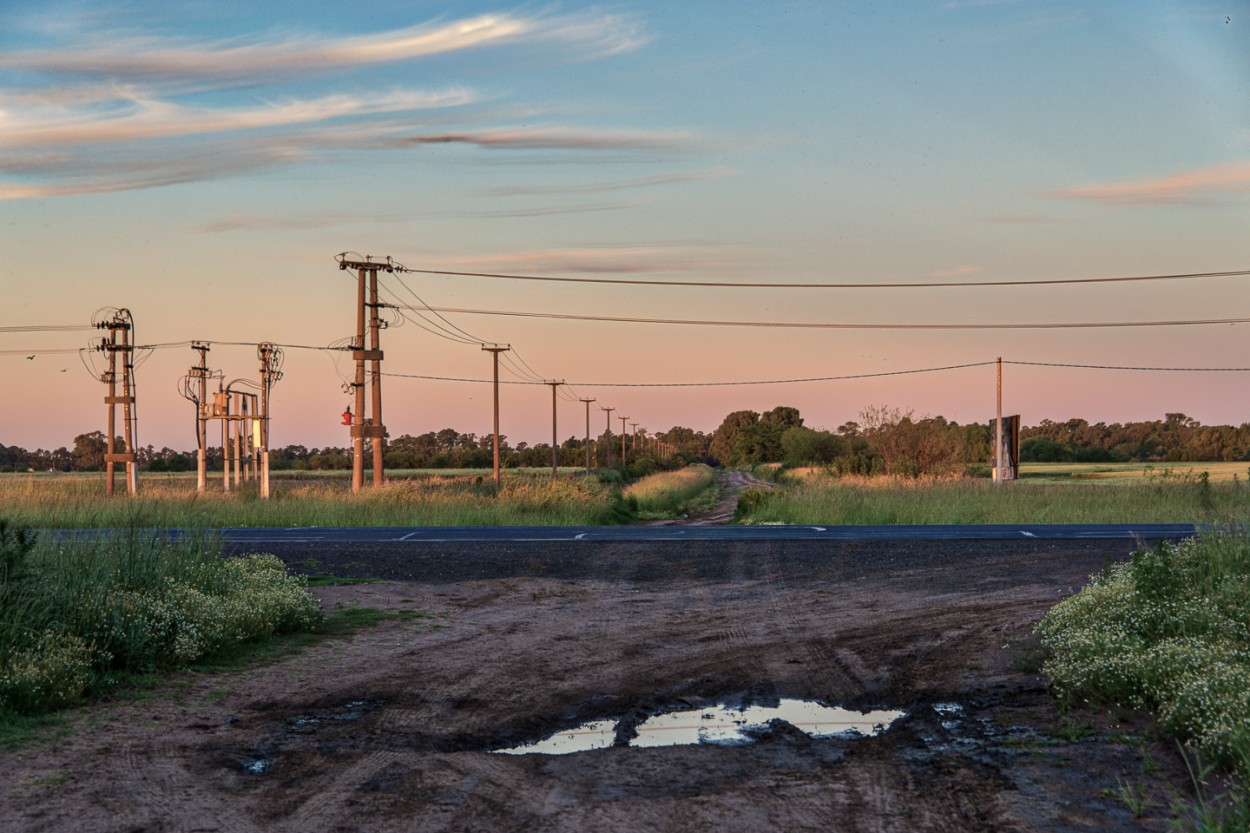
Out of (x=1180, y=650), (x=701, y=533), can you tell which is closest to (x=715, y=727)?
(x=1180, y=650)

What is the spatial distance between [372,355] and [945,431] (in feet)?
97.3

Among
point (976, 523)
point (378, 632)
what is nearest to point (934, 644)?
point (378, 632)

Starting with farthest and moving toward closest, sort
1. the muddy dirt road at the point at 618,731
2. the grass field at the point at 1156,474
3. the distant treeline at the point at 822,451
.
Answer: the distant treeline at the point at 822,451 < the grass field at the point at 1156,474 < the muddy dirt road at the point at 618,731

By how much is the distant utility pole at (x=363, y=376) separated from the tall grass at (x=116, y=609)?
25939mm

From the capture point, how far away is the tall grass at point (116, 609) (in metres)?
8.98

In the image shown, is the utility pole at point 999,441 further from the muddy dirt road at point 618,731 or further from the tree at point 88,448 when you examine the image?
the tree at point 88,448

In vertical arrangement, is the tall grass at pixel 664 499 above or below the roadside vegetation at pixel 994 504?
below

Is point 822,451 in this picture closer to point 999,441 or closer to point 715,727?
point 999,441

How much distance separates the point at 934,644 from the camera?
11.9 metres

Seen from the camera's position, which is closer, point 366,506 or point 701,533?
point 701,533

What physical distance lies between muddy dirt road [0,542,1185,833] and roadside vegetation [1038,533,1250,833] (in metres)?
Result: 0.28

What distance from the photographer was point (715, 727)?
850cm

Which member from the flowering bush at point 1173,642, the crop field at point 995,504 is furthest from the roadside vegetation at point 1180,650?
the crop field at point 995,504

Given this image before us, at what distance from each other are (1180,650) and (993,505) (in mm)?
26559
